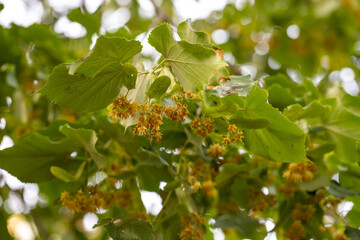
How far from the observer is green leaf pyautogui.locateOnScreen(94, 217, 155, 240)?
1.04 metres

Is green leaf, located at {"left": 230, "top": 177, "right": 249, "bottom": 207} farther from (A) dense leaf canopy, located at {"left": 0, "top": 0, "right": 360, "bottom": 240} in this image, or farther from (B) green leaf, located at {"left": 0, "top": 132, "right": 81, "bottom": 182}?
(B) green leaf, located at {"left": 0, "top": 132, "right": 81, "bottom": 182}

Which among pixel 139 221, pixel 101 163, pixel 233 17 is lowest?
pixel 233 17

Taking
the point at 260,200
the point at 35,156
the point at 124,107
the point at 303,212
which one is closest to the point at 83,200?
the point at 35,156

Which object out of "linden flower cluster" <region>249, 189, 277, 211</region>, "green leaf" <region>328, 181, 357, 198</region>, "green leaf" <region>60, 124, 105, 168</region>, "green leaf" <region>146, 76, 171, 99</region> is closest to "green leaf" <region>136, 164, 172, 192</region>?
"green leaf" <region>60, 124, 105, 168</region>

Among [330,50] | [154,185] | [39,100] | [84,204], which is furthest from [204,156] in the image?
[330,50]

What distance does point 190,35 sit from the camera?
36.2 inches

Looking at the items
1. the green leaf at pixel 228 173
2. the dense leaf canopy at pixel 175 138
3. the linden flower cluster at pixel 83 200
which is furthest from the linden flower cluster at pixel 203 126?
the linden flower cluster at pixel 83 200

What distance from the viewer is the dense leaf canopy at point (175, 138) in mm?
921

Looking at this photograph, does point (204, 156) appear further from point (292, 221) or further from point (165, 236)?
point (292, 221)

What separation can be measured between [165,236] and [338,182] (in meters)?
0.61

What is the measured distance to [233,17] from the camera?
2.94 metres

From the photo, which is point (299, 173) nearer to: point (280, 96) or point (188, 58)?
point (280, 96)

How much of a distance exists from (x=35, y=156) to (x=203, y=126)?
0.54 meters

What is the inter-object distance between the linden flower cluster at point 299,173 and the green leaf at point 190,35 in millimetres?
520
